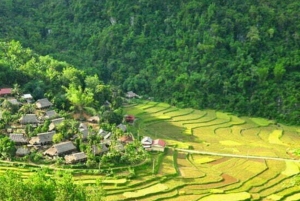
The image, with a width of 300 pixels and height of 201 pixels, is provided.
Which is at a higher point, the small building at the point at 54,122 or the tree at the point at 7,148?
the small building at the point at 54,122

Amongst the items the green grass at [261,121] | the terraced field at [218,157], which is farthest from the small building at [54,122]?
the green grass at [261,121]

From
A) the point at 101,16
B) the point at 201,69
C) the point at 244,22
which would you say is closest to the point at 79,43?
the point at 101,16

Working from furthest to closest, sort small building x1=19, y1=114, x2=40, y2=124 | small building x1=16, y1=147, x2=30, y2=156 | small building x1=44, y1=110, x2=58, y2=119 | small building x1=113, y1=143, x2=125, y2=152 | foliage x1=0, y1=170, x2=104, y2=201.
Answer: small building x1=44, y1=110, x2=58, y2=119
small building x1=19, y1=114, x2=40, y2=124
small building x1=113, y1=143, x2=125, y2=152
small building x1=16, y1=147, x2=30, y2=156
foliage x1=0, y1=170, x2=104, y2=201

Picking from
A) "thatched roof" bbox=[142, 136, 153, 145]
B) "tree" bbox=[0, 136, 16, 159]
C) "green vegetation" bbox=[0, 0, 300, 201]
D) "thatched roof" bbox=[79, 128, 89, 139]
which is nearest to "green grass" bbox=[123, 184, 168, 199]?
"green vegetation" bbox=[0, 0, 300, 201]

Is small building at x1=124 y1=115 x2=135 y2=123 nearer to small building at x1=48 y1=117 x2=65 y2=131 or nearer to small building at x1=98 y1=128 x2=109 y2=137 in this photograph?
small building at x1=98 y1=128 x2=109 y2=137

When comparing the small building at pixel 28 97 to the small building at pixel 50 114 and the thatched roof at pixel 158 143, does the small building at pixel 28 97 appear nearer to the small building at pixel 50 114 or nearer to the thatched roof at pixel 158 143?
the small building at pixel 50 114

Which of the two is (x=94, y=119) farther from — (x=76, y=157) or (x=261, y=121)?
(x=261, y=121)

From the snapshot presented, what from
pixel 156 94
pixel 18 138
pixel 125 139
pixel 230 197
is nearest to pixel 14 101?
pixel 18 138
